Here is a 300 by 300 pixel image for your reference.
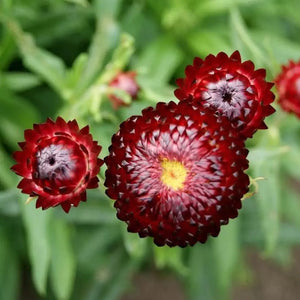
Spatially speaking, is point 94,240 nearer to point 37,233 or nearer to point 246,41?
point 37,233

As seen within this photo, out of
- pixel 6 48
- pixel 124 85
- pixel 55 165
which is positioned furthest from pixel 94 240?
pixel 55 165

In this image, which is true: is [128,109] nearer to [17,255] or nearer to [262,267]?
[17,255]

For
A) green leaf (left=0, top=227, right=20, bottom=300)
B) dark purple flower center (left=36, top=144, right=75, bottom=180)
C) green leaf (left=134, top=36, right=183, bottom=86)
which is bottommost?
dark purple flower center (left=36, top=144, right=75, bottom=180)

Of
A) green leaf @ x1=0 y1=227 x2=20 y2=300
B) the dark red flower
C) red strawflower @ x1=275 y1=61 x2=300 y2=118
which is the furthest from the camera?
green leaf @ x1=0 y1=227 x2=20 y2=300

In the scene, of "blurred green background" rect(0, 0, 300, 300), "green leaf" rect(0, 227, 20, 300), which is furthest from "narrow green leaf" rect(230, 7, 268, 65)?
"green leaf" rect(0, 227, 20, 300)

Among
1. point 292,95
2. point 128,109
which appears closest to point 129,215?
point 292,95

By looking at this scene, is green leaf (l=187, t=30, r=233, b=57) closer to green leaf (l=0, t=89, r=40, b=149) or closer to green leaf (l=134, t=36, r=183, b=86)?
green leaf (l=134, t=36, r=183, b=86)

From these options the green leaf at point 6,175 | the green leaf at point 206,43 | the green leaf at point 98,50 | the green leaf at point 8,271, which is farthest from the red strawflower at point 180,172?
the green leaf at point 8,271
